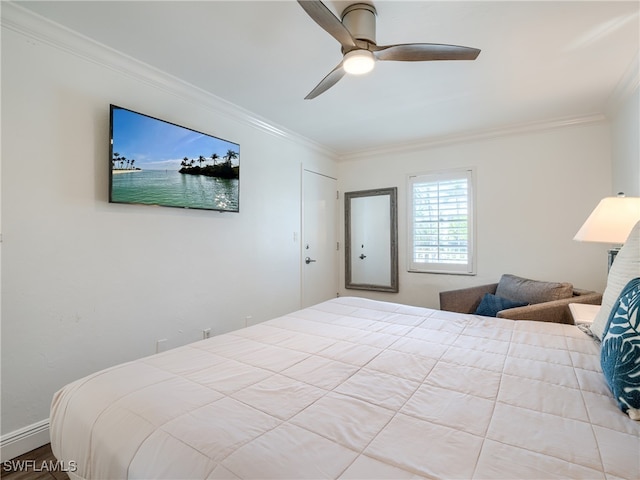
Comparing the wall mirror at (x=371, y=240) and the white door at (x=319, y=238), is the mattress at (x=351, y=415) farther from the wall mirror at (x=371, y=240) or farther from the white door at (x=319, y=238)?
the wall mirror at (x=371, y=240)

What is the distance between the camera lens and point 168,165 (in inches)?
94.0

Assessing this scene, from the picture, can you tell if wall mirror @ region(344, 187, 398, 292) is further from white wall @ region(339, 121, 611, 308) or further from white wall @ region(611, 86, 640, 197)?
white wall @ region(611, 86, 640, 197)

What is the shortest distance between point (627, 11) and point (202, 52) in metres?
2.57

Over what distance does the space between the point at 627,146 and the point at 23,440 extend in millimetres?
4786

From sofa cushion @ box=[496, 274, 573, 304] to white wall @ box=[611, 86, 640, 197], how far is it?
90 centimetres

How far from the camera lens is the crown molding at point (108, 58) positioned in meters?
1.72

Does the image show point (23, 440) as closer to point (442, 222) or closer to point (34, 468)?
point (34, 468)

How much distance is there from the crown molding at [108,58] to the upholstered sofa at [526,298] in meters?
2.88

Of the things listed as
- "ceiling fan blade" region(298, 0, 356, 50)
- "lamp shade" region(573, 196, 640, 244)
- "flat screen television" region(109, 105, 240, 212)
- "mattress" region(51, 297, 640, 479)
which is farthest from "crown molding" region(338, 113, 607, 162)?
"mattress" region(51, 297, 640, 479)

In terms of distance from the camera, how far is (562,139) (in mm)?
3266

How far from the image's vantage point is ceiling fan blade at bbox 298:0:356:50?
53.3 inches

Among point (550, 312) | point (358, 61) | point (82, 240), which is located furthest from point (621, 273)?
point (82, 240)

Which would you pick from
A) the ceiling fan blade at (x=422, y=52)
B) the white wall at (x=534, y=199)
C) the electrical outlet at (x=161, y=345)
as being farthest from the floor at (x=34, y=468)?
the white wall at (x=534, y=199)

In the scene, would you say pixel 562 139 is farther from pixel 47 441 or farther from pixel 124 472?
pixel 47 441
